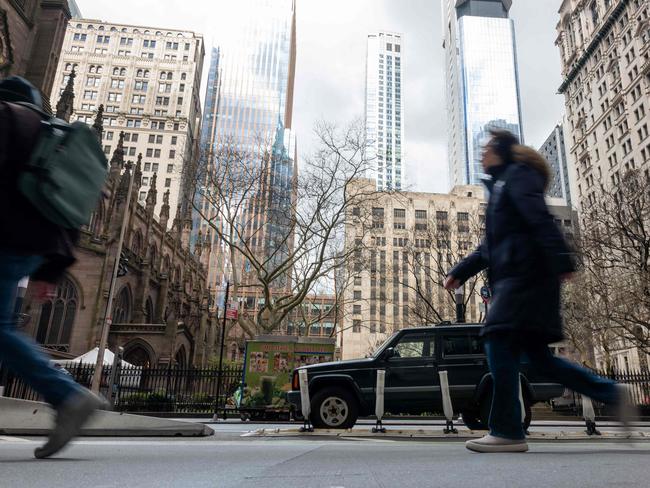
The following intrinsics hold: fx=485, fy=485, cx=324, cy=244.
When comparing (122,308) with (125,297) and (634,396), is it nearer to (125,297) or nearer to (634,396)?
(125,297)

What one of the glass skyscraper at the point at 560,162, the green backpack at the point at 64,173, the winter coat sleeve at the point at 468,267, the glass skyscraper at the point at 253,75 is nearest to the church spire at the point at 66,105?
the green backpack at the point at 64,173

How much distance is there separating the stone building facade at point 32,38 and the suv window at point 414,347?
25873mm

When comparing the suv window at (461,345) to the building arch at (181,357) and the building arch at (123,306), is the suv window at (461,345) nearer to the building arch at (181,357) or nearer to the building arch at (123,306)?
the building arch at (181,357)

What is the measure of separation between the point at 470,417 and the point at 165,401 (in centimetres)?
1404

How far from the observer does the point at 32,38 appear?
95.8 feet

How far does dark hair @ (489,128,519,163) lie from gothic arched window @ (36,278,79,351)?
31.9m

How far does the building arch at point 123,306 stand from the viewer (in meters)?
35.5

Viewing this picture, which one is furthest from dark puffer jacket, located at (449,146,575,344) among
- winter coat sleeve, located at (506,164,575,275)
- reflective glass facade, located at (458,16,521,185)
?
reflective glass facade, located at (458,16,521,185)

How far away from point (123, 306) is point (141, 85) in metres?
72.1

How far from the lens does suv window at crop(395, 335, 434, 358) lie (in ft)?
30.2

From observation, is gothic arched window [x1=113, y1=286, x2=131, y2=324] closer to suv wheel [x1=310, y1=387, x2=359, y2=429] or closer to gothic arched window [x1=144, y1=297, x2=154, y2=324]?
gothic arched window [x1=144, y1=297, x2=154, y2=324]

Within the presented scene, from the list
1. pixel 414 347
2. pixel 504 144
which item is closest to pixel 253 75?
pixel 414 347

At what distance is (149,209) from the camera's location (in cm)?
4394

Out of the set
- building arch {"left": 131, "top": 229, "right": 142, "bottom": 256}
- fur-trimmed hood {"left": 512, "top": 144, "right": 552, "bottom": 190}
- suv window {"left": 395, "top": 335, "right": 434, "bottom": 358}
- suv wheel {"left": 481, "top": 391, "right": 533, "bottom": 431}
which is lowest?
suv wheel {"left": 481, "top": 391, "right": 533, "bottom": 431}
